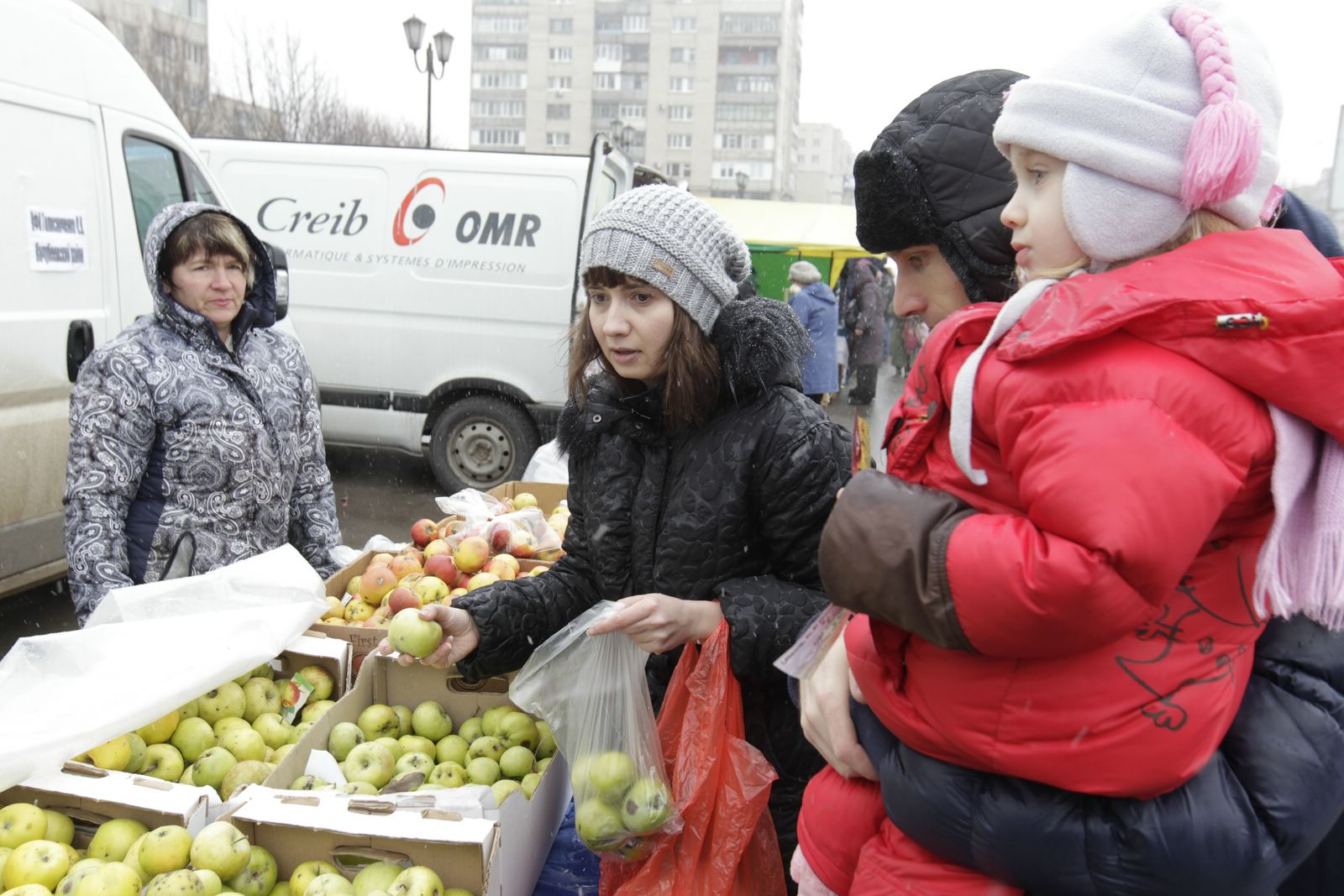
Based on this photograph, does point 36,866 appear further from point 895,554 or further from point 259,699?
point 895,554

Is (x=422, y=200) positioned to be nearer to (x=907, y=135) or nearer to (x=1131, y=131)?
(x=907, y=135)

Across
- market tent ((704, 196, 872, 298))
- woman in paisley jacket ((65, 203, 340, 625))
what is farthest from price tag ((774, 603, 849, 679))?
market tent ((704, 196, 872, 298))

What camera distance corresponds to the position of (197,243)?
113 inches

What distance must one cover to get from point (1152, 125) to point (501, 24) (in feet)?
310

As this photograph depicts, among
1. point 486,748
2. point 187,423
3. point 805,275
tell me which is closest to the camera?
point 486,748

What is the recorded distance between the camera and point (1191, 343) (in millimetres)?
959

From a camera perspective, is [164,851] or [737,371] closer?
[164,851]

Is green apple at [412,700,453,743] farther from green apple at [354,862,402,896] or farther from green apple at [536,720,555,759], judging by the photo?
green apple at [354,862,402,896]

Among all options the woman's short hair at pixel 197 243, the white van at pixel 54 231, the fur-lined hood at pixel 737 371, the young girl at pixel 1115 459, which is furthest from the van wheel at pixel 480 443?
the young girl at pixel 1115 459

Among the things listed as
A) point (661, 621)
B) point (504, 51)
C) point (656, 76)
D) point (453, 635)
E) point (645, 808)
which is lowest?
point (645, 808)

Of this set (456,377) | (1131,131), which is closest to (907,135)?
(1131,131)

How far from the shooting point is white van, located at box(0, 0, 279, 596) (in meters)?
4.01

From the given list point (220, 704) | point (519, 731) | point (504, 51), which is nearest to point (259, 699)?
point (220, 704)

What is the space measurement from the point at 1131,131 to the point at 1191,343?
0.29 meters
